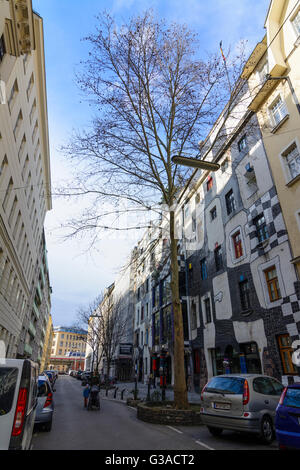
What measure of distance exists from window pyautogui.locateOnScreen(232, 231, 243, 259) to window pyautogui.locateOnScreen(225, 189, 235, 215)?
2.02 metres

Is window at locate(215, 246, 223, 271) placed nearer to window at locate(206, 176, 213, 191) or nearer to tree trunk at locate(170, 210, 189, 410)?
window at locate(206, 176, 213, 191)

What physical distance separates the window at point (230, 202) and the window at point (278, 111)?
17.8 ft

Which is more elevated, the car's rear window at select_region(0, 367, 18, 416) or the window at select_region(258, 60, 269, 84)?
the window at select_region(258, 60, 269, 84)

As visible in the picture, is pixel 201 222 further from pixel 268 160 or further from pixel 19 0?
pixel 19 0

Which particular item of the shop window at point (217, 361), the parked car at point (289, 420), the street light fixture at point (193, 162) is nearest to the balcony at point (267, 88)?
the street light fixture at point (193, 162)

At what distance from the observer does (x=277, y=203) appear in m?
14.1

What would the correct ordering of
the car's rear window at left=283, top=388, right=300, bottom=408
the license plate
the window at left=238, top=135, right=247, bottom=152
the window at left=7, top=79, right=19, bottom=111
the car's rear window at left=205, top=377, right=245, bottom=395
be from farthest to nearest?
the window at left=238, top=135, right=247, bottom=152
the window at left=7, top=79, right=19, bottom=111
the car's rear window at left=205, top=377, right=245, bottom=395
the license plate
the car's rear window at left=283, top=388, right=300, bottom=408

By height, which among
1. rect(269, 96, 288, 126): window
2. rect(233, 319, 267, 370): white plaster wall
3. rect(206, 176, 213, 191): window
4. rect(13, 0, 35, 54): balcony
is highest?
rect(13, 0, 35, 54): balcony

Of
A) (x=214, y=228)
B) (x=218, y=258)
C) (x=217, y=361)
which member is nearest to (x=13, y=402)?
(x=217, y=361)

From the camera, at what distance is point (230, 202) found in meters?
19.4

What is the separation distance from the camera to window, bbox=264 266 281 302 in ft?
44.7

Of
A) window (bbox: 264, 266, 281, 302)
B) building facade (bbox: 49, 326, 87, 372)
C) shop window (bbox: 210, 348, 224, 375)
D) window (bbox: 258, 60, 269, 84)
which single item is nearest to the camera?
window (bbox: 264, 266, 281, 302)

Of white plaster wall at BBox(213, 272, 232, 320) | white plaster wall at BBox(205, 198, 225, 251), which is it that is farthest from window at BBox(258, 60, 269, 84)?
white plaster wall at BBox(213, 272, 232, 320)

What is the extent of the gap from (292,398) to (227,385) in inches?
92.5
